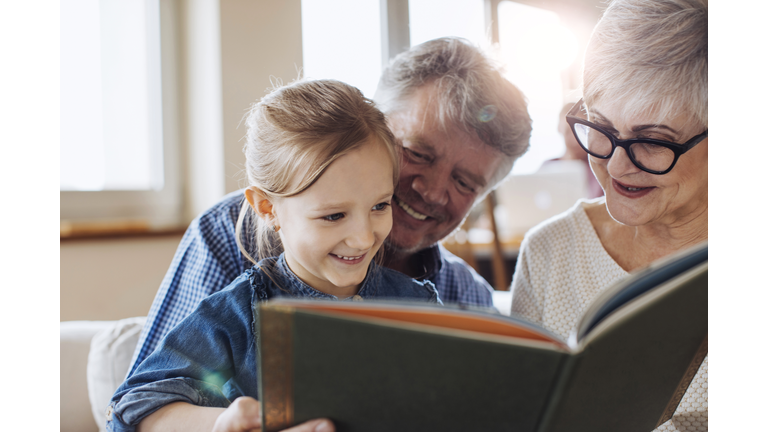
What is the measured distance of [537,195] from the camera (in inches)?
152

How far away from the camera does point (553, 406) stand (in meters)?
0.57

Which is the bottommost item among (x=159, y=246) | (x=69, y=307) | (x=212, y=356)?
(x=69, y=307)

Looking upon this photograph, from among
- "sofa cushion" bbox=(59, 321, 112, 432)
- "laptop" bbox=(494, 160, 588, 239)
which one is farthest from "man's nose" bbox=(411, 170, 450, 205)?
"laptop" bbox=(494, 160, 588, 239)

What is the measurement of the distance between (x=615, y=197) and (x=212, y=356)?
33.2 inches

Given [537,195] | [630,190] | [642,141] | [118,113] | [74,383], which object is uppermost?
[118,113]

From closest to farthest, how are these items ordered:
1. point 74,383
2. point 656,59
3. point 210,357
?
point 210,357, point 656,59, point 74,383

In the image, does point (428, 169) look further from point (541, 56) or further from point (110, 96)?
point (110, 96)

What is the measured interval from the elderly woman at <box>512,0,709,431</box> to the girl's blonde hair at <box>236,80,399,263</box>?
44 cm

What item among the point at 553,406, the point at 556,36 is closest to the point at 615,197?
the point at 553,406

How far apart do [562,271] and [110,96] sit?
2.26 metres

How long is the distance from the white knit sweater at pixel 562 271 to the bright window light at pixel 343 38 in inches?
24.0

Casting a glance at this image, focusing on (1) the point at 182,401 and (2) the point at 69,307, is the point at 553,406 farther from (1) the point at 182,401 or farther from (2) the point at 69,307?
(2) the point at 69,307

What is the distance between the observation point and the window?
2350 millimetres

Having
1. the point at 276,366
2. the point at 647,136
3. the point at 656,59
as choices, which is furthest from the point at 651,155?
the point at 276,366
